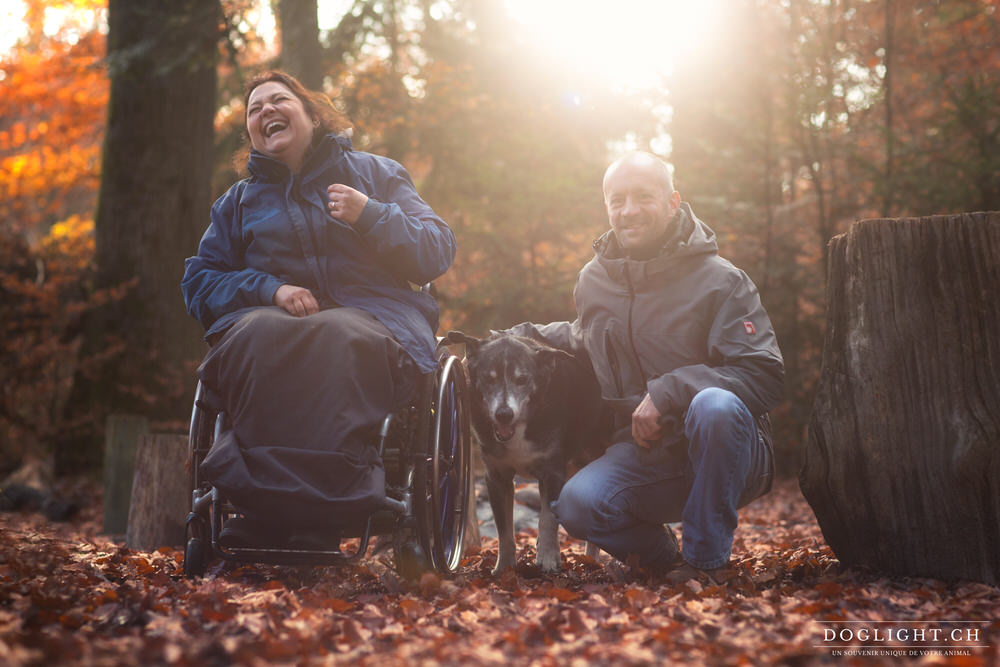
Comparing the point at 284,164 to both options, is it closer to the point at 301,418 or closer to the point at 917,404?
the point at 301,418

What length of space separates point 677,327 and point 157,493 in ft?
11.7

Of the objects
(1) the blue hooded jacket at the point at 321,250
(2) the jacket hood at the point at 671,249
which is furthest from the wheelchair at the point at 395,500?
(2) the jacket hood at the point at 671,249

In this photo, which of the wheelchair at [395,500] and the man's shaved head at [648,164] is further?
the man's shaved head at [648,164]

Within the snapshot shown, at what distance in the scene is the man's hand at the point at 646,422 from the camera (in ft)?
11.5

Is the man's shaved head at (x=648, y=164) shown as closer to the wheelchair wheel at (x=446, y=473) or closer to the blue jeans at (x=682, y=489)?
the blue jeans at (x=682, y=489)

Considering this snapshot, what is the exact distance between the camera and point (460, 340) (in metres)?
4.29

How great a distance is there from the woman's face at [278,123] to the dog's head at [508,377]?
120cm

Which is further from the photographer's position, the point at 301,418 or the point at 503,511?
the point at 503,511

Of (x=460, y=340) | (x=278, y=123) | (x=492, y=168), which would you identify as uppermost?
(x=492, y=168)

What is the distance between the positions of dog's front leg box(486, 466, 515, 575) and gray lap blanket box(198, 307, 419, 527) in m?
1.19

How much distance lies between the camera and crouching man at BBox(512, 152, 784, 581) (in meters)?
3.41

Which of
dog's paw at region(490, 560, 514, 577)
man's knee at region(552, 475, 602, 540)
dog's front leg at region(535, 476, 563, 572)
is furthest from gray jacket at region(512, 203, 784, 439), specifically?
dog's paw at region(490, 560, 514, 577)

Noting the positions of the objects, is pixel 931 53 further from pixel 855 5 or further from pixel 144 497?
pixel 144 497

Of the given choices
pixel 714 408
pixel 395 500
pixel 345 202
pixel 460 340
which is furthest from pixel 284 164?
pixel 714 408
